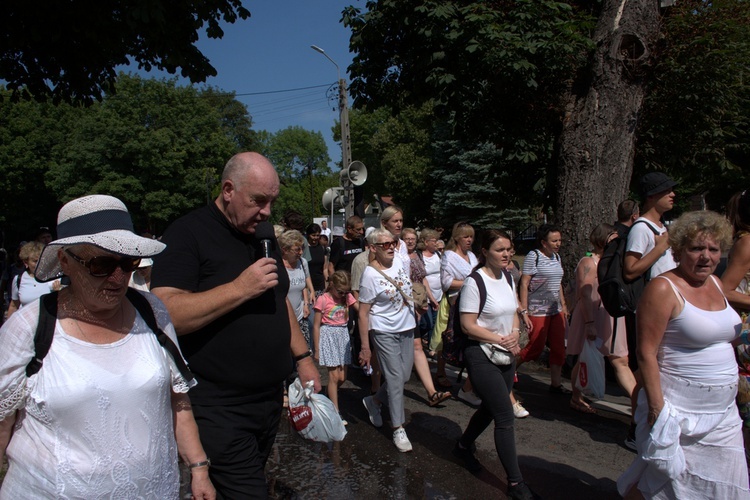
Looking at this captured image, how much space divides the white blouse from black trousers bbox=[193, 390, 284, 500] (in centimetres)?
58

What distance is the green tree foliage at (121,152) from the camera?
40969mm

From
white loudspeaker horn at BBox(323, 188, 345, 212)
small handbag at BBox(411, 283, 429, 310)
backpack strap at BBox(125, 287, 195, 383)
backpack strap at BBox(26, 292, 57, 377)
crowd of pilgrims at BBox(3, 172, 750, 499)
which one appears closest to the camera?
backpack strap at BBox(26, 292, 57, 377)

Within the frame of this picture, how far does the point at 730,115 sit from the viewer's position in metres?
12.4

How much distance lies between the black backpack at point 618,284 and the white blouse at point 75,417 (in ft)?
13.0

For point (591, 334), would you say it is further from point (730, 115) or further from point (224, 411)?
point (730, 115)

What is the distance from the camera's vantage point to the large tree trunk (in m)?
7.94

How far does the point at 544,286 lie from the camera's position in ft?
21.5

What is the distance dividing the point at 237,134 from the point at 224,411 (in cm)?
6374

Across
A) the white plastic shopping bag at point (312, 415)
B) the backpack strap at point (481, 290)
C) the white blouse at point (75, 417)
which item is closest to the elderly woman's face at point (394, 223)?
the backpack strap at point (481, 290)

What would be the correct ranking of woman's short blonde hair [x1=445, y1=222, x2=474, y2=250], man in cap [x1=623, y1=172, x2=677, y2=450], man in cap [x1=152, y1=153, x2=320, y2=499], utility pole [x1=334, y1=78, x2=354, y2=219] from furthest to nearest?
utility pole [x1=334, y1=78, x2=354, y2=219] → woman's short blonde hair [x1=445, y1=222, x2=474, y2=250] → man in cap [x1=623, y1=172, x2=677, y2=450] → man in cap [x1=152, y1=153, x2=320, y2=499]

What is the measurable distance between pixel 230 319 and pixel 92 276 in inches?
30.9

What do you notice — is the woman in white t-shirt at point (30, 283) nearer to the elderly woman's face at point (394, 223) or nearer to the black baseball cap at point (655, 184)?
the elderly woman's face at point (394, 223)

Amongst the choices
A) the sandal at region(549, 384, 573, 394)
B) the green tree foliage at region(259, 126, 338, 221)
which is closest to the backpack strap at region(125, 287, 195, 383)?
the sandal at region(549, 384, 573, 394)

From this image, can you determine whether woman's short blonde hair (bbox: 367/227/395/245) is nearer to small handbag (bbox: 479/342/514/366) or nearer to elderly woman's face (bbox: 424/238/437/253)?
small handbag (bbox: 479/342/514/366)
